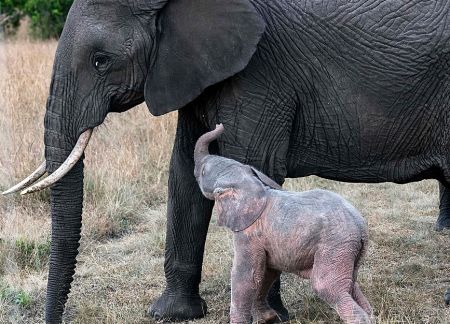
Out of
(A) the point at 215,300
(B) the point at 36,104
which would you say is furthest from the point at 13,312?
(B) the point at 36,104

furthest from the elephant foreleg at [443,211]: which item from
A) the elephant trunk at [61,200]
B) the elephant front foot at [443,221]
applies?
the elephant trunk at [61,200]

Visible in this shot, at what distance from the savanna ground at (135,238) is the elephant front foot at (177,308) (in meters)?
0.09

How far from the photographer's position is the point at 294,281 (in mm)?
5520

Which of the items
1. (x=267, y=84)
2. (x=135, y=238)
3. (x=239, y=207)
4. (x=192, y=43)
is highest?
(x=192, y=43)

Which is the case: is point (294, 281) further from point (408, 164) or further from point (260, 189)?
point (260, 189)

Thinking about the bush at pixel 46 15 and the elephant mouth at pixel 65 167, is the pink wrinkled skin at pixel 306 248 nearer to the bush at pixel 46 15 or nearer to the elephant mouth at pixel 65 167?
the elephant mouth at pixel 65 167

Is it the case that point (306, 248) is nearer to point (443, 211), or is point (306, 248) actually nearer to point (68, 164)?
point (68, 164)

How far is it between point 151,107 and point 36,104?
4365 millimetres

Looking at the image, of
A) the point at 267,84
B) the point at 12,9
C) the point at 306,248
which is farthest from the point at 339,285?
the point at 12,9

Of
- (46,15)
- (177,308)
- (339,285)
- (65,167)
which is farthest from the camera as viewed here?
(46,15)

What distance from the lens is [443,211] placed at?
6801mm

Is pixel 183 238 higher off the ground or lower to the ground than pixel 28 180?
lower

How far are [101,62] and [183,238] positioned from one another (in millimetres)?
1113

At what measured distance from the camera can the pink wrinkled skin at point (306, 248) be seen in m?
3.90
